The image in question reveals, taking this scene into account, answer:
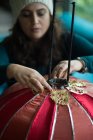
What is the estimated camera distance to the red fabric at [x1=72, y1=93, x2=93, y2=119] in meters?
0.64

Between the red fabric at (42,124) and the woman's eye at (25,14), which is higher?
the woman's eye at (25,14)

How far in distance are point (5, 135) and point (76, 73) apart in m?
0.39

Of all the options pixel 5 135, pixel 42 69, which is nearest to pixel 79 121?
pixel 5 135

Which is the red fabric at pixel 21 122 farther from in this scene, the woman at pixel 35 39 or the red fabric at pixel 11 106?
the woman at pixel 35 39

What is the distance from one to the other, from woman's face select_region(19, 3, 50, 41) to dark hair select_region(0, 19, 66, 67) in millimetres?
29

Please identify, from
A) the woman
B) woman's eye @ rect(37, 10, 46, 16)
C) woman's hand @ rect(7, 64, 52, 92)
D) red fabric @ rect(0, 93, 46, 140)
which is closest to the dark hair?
the woman

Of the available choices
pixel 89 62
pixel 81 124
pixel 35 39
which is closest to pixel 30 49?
pixel 35 39

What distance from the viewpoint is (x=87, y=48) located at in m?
1.13

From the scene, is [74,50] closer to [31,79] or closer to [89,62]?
[89,62]

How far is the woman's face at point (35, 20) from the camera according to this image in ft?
3.24

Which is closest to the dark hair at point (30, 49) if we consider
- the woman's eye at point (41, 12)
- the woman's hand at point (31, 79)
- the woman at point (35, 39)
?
the woman at point (35, 39)

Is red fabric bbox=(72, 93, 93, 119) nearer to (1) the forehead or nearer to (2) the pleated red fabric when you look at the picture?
(2) the pleated red fabric

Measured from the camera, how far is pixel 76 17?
117cm

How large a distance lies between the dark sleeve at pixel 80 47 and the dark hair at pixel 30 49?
6 cm
